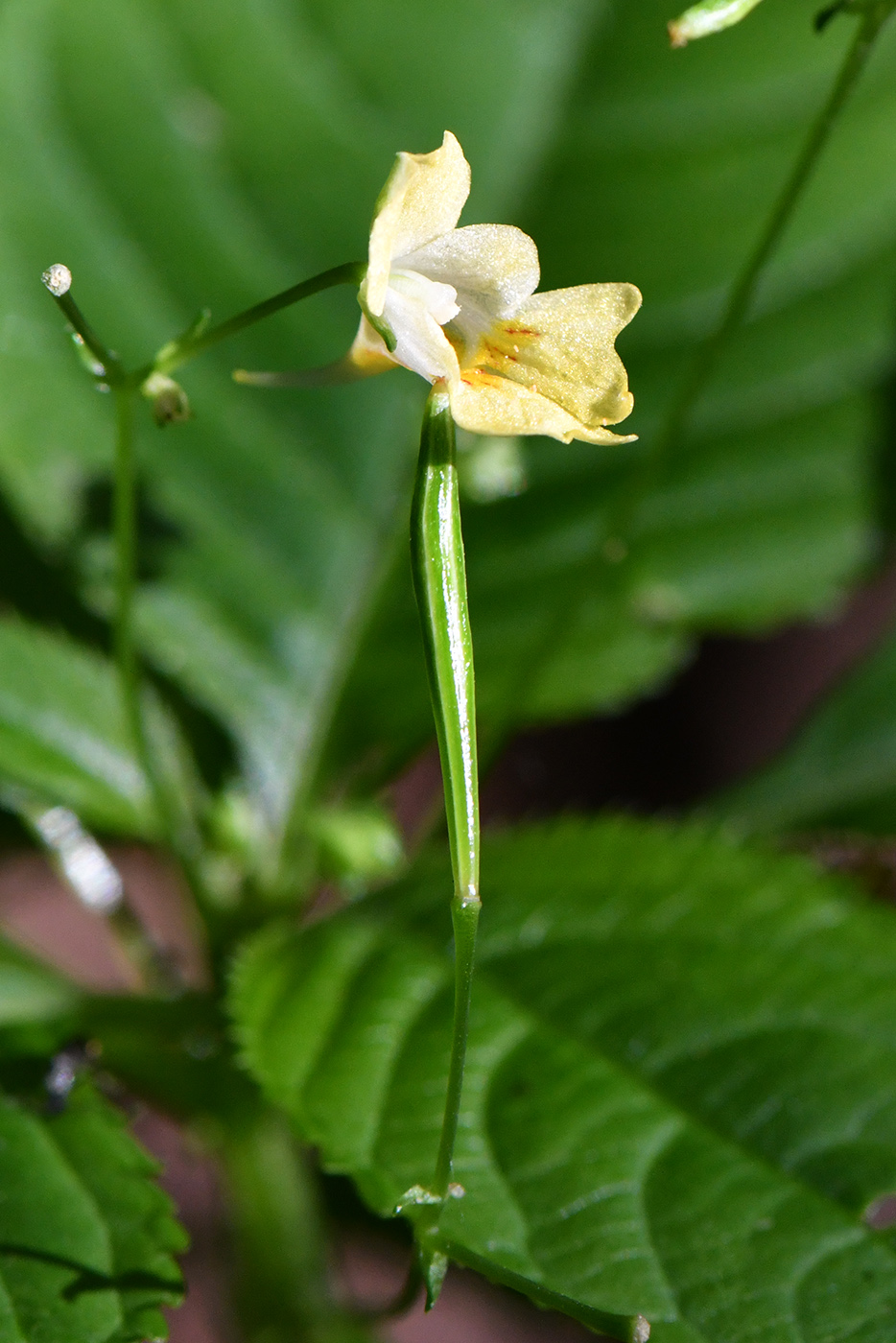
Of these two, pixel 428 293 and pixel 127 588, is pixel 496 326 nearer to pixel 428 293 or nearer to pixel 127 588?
pixel 428 293

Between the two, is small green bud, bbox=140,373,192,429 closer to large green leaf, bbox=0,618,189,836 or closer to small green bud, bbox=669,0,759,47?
small green bud, bbox=669,0,759,47

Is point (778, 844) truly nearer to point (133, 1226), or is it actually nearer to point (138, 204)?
point (133, 1226)

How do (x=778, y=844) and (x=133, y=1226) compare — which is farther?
(x=778, y=844)

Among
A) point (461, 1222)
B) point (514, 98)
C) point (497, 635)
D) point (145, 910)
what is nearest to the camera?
point (461, 1222)

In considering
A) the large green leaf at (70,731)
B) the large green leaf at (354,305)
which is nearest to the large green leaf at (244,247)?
the large green leaf at (354,305)

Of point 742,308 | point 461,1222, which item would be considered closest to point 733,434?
point 742,308

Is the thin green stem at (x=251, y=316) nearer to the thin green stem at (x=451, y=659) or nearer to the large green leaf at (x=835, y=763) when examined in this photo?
the thin green stem at (x=451, y=659)

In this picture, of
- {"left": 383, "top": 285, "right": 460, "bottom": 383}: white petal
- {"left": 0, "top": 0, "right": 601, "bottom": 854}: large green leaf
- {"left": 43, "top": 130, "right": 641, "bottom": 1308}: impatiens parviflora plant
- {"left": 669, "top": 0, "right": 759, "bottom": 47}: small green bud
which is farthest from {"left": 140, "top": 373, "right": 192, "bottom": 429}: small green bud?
{"left": 0, "top": 0, "right": 601, "bottom": 854}: large green leaf

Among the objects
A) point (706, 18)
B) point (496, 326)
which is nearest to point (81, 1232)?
point (496, 326)

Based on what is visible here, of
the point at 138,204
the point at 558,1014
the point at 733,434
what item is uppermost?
the point at 138,204
